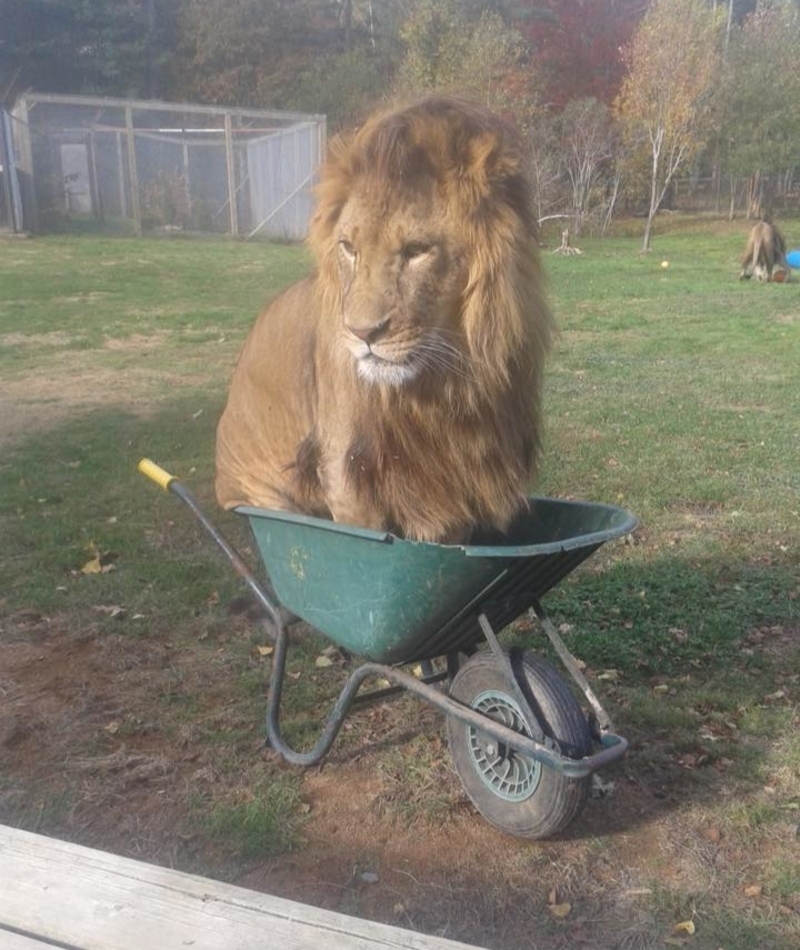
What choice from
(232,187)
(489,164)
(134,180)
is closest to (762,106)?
(232,187)

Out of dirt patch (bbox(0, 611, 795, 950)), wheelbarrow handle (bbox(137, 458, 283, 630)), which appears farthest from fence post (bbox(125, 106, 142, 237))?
wheelbarrow handle (bbox(137, 458, 283, 630))

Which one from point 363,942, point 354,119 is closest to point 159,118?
point 354,119

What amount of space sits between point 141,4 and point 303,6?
5.51m

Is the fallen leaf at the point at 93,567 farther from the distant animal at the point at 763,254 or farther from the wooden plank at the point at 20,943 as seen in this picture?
the distant animal at the point at 763,254

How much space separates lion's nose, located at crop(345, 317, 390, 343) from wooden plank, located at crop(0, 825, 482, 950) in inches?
50.6

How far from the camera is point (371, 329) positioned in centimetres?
253

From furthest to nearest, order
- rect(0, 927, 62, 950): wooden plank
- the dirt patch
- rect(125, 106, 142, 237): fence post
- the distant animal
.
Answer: rect(125, 106, 142, 237): fence post
the distant animal
the dirt patch
rect(0, 927, 62, 950): wooden plank

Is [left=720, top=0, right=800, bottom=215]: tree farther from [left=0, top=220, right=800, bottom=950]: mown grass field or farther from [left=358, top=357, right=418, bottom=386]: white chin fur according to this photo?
[left=358, top=357, right=418, bottom=386]: white chin fur

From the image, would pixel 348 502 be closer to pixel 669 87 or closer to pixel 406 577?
pixel 406 577

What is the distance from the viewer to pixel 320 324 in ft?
10.3

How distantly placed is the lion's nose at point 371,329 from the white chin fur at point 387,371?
6cm

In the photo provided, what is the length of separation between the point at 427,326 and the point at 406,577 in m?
0.64

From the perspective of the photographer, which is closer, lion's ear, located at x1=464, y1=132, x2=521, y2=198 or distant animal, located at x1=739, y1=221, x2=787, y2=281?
lion's ear, located at x1=464, y1=132, x2=521, y2=198

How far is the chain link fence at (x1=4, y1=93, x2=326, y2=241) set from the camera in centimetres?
2041
